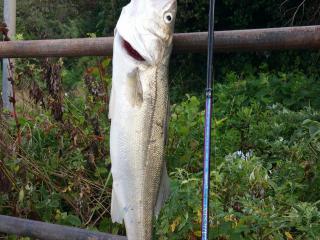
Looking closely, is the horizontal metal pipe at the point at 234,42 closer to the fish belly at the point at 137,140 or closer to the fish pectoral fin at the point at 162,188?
the fish belly at the point at 137,140

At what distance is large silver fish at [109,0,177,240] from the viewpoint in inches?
78.8

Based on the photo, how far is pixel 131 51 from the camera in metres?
2.03

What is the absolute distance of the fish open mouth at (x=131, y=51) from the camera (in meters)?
2.01

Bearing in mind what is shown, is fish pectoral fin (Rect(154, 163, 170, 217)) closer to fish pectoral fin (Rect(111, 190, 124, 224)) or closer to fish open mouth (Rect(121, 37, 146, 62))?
fish pectoral fin (Rect(111, 190, 124, 224))

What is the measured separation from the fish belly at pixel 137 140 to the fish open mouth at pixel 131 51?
2 centimetres

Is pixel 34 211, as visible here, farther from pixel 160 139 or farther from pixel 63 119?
pixel 160 139

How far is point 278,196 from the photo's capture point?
303cm

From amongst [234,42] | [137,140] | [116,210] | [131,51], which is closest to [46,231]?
[116,210]

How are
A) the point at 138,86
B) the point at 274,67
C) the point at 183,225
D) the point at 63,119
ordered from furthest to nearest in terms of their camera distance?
the point at 274,67 → the point at 63,119 → the point at 183,225 → the point at 138,86

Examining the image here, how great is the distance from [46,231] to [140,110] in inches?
34.3

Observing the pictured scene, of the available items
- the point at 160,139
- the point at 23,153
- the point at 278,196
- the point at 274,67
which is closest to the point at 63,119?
the point at 23,153

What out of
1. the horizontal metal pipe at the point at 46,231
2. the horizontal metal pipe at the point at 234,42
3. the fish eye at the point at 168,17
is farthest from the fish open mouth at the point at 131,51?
the horizontal metal pipe at the point at 46,231

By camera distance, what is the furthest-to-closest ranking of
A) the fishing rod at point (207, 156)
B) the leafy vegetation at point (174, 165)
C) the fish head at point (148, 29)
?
the leafy vegetation at point (174, 165) → the fish head at point (148, 29) → the fishing rod at point (207, 156)

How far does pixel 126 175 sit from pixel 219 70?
26.4 ft
